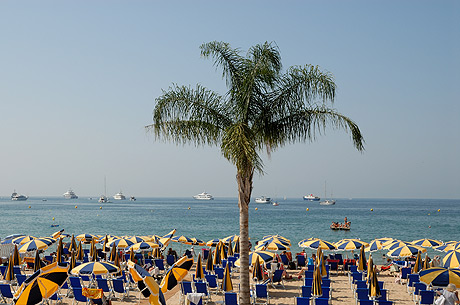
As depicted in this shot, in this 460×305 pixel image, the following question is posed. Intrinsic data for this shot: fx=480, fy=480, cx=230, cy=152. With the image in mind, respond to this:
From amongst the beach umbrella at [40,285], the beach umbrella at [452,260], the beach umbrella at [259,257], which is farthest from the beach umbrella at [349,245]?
the beach umbrella at [40,285]

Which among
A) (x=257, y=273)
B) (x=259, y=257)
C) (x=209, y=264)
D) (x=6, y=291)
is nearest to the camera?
(x=6, y=291)

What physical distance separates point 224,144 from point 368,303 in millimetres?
5778

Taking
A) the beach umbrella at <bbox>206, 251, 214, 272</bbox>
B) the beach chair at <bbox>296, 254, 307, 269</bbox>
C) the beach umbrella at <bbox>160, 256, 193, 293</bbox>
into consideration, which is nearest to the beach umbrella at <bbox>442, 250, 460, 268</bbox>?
the beach chair at <bbox>296, 254, 307, 269</bbox>

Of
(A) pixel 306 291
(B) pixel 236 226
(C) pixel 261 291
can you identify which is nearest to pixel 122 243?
(C) pixel 261 291

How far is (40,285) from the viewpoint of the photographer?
36.7 ft

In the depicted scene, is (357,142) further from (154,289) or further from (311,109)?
(154,289)

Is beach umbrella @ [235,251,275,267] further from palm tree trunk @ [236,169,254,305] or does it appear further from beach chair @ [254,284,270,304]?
palm tree trunk @ [236,169,254,305]

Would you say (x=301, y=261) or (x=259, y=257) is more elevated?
(x=259, y=257)

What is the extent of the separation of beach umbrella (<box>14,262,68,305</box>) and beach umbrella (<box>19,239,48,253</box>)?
12129mm

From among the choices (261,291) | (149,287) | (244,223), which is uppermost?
(244,223)

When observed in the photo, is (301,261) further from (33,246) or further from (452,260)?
(33,246)

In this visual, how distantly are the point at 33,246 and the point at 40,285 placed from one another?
12914mm

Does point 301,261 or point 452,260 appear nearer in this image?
point 452,260

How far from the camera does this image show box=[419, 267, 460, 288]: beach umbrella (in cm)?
1332
